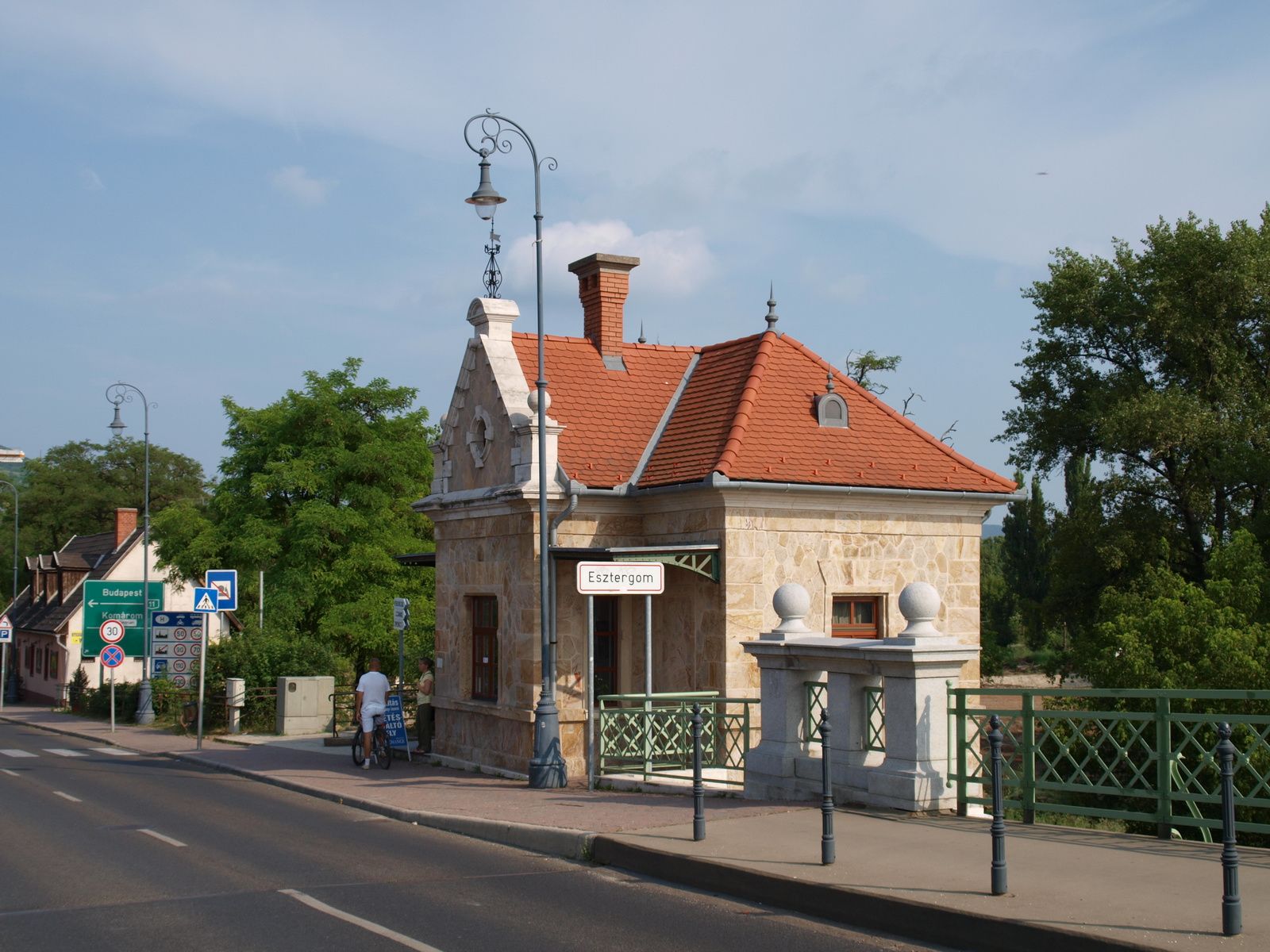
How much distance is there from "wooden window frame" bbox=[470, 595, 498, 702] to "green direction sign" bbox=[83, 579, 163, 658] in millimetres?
22081

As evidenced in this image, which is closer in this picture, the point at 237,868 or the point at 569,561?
the point at 237,868

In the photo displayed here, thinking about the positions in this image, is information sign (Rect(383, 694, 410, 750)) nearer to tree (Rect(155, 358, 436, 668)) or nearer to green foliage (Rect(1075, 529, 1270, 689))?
green foliage (Rect(1075, 529, 1270, 689))

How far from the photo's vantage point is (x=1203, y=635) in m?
23.8

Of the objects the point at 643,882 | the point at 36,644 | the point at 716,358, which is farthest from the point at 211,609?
the point at 36,644

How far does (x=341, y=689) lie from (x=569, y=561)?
52.5 feet

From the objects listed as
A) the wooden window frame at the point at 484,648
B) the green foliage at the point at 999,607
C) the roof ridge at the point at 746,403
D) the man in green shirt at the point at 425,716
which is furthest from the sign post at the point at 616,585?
the green foliage at the point at 999,607

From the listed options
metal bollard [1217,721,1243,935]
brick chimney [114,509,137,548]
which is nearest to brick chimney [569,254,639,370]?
metal bollard [1217,721,1243,935]

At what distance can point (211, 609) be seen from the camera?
2247 cm

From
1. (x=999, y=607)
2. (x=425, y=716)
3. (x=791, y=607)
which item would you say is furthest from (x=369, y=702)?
(x=999, y=607)

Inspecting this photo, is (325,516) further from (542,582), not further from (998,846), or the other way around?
(998,846)

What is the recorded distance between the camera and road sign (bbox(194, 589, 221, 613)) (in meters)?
22.1

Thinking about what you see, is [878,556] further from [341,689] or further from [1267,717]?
[341,689]

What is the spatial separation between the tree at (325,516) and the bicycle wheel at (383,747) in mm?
16834

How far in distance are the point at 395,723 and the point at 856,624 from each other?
7779 millimetres
